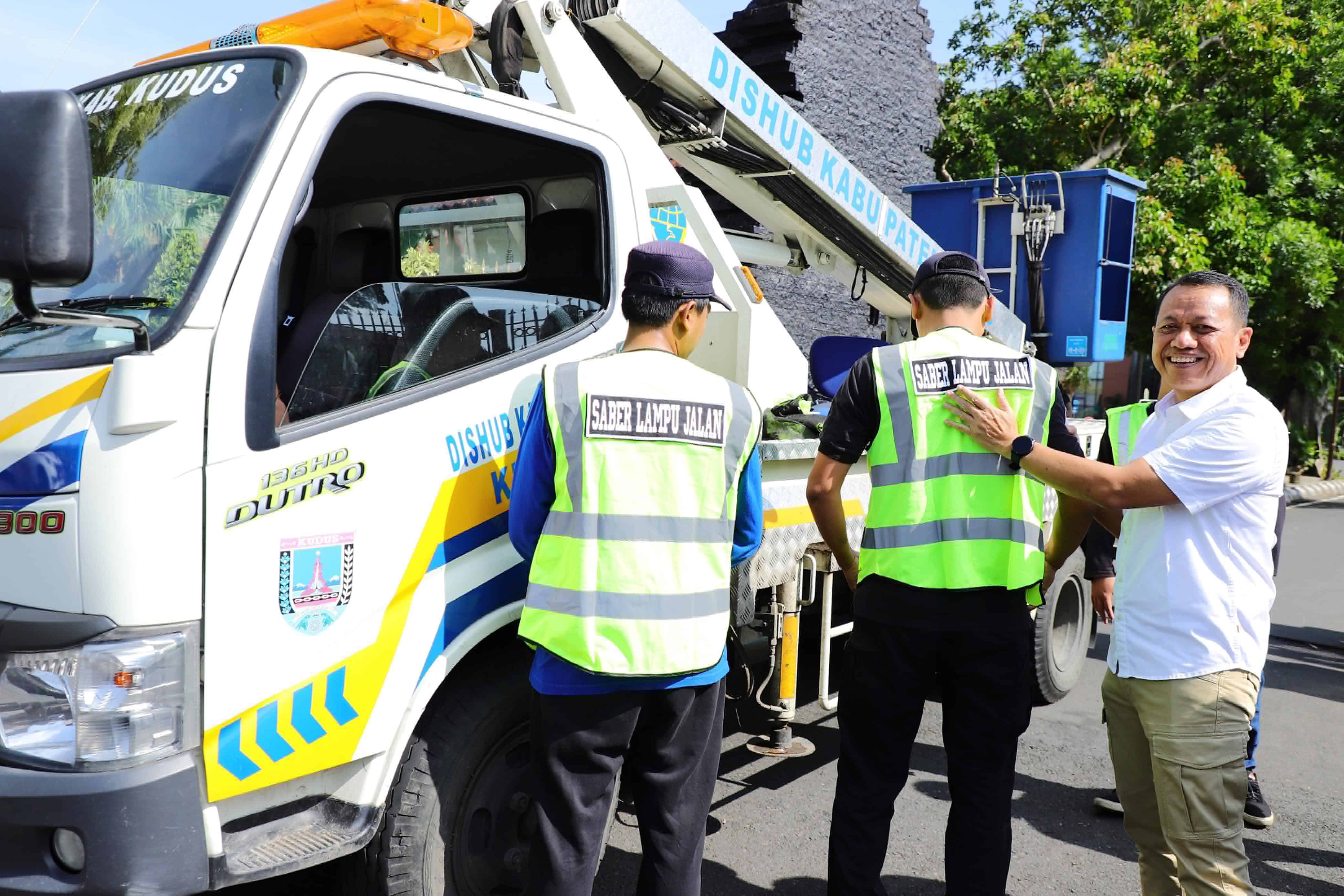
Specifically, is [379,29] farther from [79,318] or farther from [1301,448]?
[1301,448]

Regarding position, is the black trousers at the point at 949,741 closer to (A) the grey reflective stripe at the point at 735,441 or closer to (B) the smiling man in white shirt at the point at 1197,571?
(B) the smiling man in white shirt at the point at 1197,571

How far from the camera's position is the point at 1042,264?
244 inches

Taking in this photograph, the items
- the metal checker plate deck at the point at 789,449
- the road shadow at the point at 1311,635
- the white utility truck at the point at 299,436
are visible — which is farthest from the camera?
the road shadow at the point at 1311,635

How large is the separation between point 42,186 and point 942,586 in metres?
2.15

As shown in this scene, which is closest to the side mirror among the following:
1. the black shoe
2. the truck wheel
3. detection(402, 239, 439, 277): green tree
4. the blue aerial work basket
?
detection(402, 239, 439, 277): green tree

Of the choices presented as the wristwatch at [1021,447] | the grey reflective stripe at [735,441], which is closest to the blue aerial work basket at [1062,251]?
the wristwatch at [1021,447]

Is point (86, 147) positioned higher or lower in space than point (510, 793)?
higher

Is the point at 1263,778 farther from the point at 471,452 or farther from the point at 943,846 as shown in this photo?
the point at 471,452

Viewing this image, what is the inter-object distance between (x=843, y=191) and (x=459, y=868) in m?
3.19

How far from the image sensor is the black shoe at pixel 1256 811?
3963 mm

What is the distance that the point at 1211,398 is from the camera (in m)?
2.59

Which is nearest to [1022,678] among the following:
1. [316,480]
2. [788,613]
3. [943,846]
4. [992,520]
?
[992,520]

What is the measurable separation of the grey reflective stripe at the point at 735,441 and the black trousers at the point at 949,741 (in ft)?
2.28

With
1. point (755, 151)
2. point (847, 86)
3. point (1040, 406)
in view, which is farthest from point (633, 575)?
point (847, 86)
